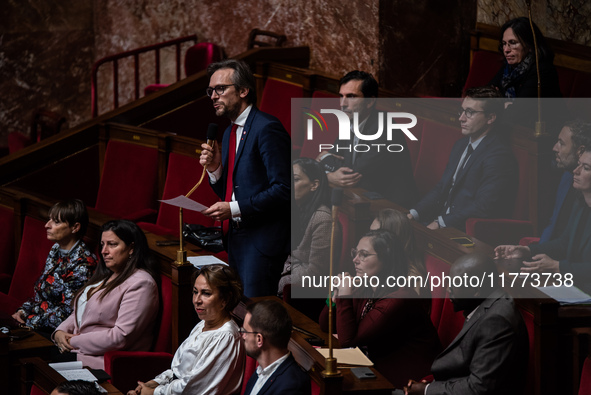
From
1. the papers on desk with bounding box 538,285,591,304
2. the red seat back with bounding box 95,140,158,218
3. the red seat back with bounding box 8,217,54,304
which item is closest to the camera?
the papers on desk with bounding box 538,285,591,304

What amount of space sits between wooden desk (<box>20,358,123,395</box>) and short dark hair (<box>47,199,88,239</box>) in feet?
1.47

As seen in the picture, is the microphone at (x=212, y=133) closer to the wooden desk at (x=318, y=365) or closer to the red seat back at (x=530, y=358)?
the wooden desk at (x=318, y=365)

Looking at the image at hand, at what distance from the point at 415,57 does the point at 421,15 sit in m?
0.13

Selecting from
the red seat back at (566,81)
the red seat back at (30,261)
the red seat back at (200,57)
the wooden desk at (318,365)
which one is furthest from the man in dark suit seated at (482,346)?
the red seat back at (200,57)

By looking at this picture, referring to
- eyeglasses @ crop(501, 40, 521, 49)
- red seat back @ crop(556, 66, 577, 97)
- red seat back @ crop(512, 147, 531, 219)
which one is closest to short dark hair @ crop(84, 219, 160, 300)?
red seat back @ crop(512, 147, 531, 219)

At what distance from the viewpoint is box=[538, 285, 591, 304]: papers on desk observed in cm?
117

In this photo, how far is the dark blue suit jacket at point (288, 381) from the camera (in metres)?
1.13

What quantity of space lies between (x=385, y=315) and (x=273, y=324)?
19cm


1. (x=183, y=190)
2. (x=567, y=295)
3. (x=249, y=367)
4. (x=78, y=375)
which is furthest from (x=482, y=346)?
(x=183, y=190)

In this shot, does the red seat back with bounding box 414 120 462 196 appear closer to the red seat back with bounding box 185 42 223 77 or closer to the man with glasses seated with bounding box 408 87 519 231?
the man with glasses seated with bounding box 408 87 519 231

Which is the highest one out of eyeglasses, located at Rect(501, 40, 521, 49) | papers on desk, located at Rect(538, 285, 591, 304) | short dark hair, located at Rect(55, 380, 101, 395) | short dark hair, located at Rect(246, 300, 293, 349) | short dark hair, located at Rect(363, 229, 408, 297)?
eyeglasses, located at Rect(501, 40, 521, 49)

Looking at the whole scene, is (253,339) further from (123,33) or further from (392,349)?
(123,33)

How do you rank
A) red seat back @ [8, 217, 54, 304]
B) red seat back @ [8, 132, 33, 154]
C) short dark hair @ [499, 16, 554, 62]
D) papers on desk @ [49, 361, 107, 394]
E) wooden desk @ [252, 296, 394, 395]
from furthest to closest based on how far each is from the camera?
red seat back @ [8, 132, 33, 154] → red seat back @ [8, 217, 54, 304] → short dark hair @ [499, 16, 554, 62] → papers on desk @ [49, 361, 107, 394] → wooden desk @ [252, 296, 394, 395]

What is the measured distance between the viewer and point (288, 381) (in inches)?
44.6
